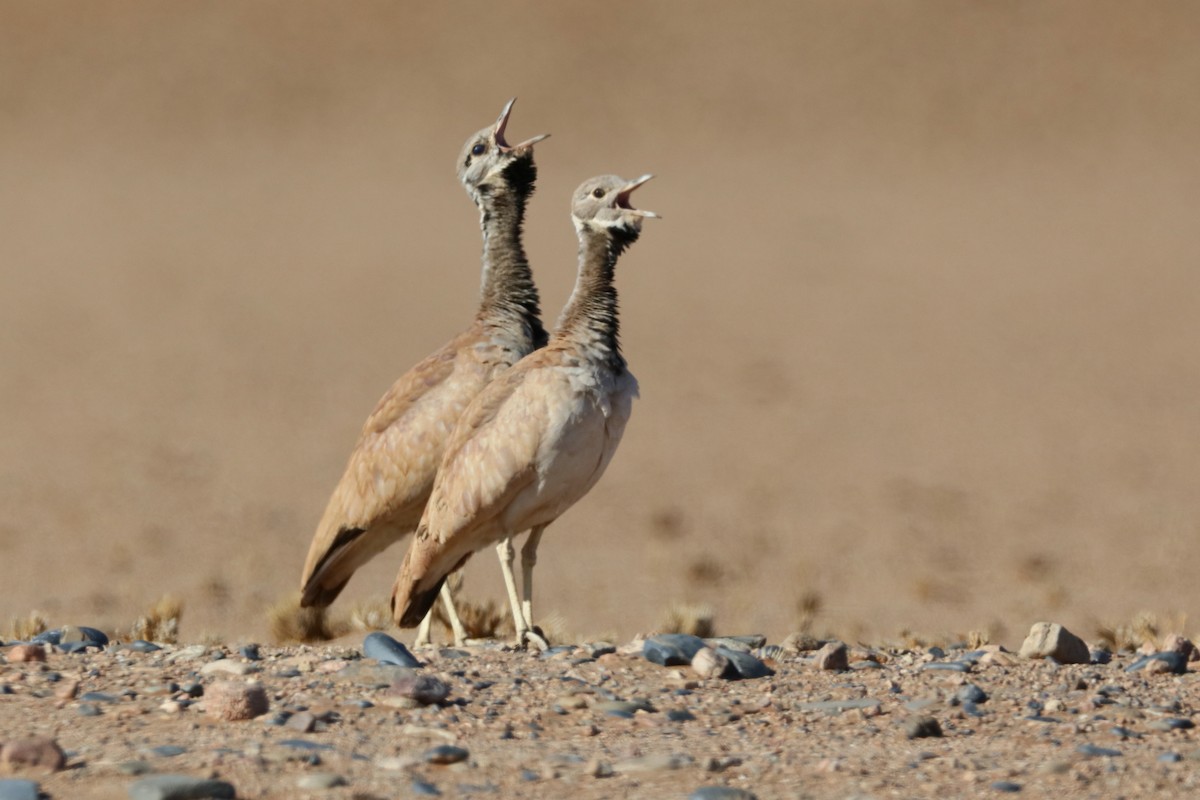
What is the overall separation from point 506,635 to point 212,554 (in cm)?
1334

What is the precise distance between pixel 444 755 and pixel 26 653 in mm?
2714

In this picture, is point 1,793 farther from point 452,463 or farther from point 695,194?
point 695,194

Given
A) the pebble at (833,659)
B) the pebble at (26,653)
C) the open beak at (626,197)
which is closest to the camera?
the pebble at (26,653)

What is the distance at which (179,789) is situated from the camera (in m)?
6.21

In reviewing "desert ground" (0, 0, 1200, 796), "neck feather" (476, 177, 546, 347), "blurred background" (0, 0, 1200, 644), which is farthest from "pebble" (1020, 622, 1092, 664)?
"blurred background" (0, 0, 1200, 644)

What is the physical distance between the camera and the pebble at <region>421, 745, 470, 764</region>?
6.79m

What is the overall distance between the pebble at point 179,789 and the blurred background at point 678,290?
31.9 ft

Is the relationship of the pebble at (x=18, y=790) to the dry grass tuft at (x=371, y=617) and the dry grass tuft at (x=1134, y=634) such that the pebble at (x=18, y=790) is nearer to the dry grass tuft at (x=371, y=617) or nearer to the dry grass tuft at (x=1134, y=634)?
the dry grass tuft at (x=371, y=617)

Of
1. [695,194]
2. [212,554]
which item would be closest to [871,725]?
[212,554]

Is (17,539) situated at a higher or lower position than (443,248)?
lower

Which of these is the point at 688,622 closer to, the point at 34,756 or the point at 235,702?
the point at 235,702

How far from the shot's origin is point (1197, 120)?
43906 millimetres

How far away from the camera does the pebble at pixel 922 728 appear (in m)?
7.50

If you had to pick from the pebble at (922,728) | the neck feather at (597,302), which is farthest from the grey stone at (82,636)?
the pebble at (922,728)
